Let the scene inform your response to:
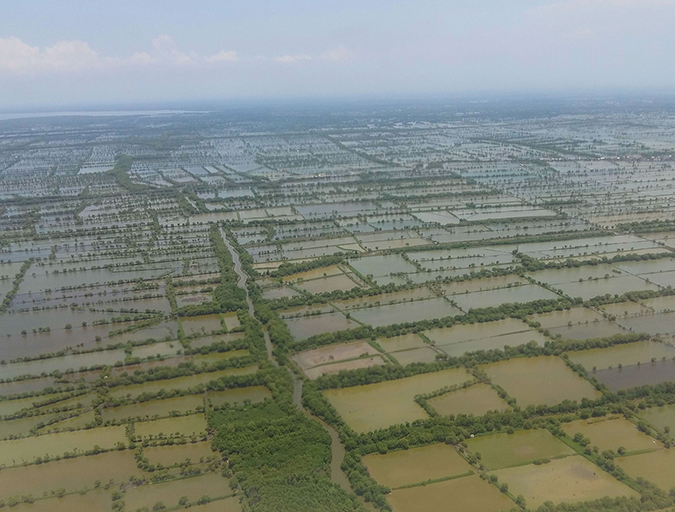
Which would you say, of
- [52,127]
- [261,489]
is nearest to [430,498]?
[261,489]

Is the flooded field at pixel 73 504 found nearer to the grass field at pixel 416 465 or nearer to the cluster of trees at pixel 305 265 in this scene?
the grass field at pixel 416 465

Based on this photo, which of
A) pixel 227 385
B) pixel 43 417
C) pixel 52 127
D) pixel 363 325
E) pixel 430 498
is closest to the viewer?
pixel 430 498

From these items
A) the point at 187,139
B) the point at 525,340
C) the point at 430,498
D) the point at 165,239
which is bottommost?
the point at 430,498

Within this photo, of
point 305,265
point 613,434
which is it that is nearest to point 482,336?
point 613,434

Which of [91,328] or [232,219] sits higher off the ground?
[232,219]

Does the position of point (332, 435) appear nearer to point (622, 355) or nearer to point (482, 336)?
point (482, 336)

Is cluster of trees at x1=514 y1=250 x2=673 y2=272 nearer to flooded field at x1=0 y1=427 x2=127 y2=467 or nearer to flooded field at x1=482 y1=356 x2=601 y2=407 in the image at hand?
flooded field at x1=482 y1=356 x2=601 y2=407

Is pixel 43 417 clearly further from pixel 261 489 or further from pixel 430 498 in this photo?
pixel 430 498

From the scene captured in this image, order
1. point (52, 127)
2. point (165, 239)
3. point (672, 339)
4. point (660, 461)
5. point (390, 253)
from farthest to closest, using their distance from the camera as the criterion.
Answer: point (52, 127)
point (165, 239)
point (390, 253)
point (672, 339)
point (660, 461)

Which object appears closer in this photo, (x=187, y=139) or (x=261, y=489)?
(x=261, y=489)
